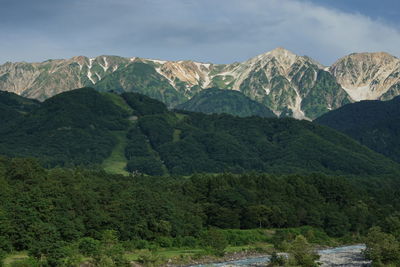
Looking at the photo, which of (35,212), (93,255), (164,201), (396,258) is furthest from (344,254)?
(35,212)

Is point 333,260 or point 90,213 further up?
point 90,213

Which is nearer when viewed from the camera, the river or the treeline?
the treeline

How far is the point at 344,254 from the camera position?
161250 mm

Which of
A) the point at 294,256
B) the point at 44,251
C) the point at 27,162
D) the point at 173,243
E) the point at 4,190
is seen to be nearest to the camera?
the point at 44,251

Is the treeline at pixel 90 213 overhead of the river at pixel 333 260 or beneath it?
overhead

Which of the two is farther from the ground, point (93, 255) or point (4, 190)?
point (4, 190)

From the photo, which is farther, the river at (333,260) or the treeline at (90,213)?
the river at (333,260)

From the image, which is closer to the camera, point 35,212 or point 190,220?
point 35,212

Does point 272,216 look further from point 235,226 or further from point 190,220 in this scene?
point 190,220

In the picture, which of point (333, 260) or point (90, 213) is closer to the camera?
point (333, 260)

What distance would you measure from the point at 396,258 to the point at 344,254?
30.6m

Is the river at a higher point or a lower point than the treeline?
lower

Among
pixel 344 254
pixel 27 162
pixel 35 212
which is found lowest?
pixel 344 254

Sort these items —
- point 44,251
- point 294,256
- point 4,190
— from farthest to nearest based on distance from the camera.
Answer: point 4,190
point 294,256
point 44,251
